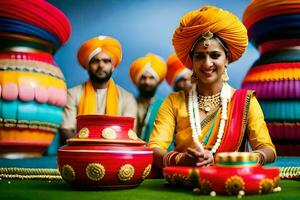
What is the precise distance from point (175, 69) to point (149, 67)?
0.49 m

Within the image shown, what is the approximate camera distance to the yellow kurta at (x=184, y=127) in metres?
2.09

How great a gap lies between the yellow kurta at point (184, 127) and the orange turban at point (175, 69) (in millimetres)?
2829

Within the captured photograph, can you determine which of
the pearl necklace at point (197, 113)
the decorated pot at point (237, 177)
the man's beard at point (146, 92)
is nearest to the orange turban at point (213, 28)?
the pearl necklace at point (197, 113)

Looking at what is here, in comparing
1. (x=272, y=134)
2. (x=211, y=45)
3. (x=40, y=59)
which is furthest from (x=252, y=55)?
(x=211, y=45)

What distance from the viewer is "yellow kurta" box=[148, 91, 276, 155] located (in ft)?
6.85

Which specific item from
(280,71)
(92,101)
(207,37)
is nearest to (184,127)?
(207,37)

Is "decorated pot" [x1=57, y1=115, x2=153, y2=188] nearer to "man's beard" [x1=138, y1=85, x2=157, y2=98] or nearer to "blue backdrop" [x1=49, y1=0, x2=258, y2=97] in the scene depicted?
"man's beard" [x1=138, y1=85, x2=157, y2=98]

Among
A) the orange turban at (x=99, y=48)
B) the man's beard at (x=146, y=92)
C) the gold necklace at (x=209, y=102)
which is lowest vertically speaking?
the gold necklace at (x=209, y=102)

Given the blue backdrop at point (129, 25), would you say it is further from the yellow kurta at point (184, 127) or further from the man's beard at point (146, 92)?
the yellow kurta at point (184, 127)

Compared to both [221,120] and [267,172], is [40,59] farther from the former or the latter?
[267,172]

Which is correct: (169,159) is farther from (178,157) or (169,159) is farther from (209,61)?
(209,61)

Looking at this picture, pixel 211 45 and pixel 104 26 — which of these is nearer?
pixel 211 45

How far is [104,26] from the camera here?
16.4ft

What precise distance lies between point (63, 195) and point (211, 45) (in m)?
0.98
